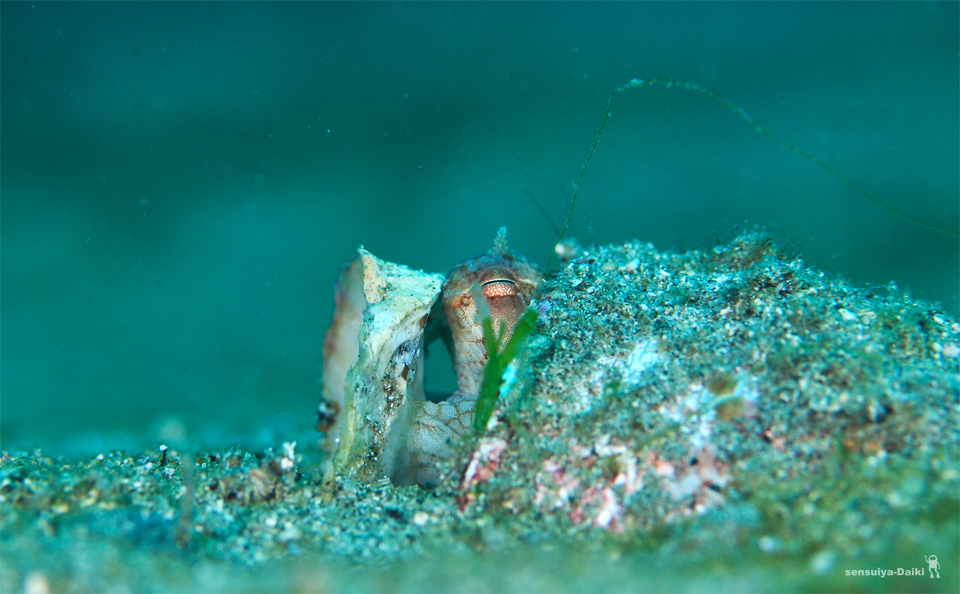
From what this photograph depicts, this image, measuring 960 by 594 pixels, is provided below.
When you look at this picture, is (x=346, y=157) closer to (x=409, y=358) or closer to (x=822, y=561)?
(x=409, y=358)

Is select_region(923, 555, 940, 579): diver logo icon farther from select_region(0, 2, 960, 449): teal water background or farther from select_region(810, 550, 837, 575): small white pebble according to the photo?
select_region(0, 2, 960, 449): teal water background


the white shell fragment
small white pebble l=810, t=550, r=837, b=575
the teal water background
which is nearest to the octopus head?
the white shell fragment

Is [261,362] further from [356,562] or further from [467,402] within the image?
[356,562]

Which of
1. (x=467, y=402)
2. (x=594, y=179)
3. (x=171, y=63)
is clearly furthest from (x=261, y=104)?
(x=467, y=402)

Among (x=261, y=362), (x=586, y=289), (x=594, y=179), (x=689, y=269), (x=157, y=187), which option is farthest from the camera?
(x=594, y=179)

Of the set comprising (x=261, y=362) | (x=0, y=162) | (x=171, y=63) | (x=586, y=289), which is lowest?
(x=586, y=289)

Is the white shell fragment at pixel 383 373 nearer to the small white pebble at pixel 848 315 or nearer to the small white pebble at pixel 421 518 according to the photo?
the small white pebble at pixel 421 518

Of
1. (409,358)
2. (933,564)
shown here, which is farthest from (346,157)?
(933,564)

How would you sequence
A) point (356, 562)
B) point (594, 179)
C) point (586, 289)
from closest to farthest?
point (356, 562)
point (586, 289)
point (594, 179)
